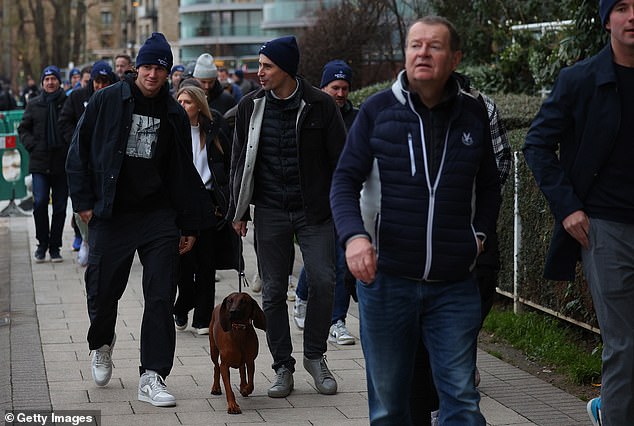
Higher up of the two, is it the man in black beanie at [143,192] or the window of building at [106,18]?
the man in black beanie at [143,192]

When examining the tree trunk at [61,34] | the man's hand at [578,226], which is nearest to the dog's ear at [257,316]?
the man's hand at [578,226]

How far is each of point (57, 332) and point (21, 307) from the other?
127 cm

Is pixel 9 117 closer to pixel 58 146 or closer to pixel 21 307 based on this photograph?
pixel 58 146

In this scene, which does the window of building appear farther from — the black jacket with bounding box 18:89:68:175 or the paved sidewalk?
the paved sidewalk

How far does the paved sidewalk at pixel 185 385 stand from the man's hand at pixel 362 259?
2.29 m

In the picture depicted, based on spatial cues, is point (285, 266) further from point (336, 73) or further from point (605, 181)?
point (605, 181)

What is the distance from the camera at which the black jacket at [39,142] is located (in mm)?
12945

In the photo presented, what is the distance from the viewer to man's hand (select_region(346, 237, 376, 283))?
441 centimetres

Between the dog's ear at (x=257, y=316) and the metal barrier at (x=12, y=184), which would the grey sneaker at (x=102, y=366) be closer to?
the dog's ear at (x=257, y=316)

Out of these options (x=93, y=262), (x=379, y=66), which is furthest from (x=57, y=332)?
(x=379, y=66)

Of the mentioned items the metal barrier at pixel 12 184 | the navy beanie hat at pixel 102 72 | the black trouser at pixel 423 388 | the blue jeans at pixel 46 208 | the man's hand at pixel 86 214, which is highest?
the navy beanie hat at pixel 102 72

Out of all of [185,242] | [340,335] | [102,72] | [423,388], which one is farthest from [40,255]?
[423,388]

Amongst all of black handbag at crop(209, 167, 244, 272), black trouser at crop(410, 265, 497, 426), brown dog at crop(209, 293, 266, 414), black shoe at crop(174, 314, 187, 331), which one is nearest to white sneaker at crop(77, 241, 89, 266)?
black shoe at crop(174, 314, 187, 331)

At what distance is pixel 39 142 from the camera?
513 inches
